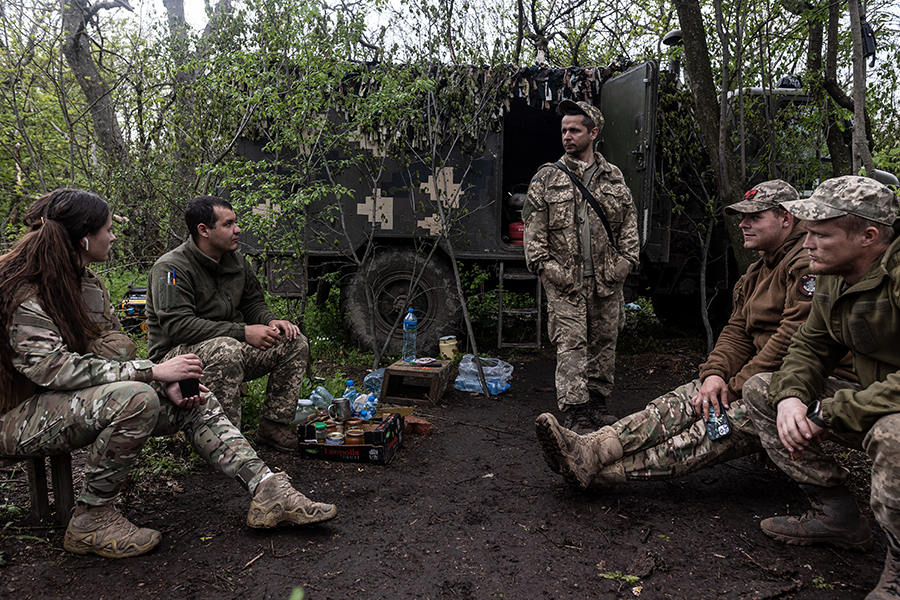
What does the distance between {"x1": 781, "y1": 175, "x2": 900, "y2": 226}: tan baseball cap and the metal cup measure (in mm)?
2604

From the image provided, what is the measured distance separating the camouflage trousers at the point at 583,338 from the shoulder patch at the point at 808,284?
1.43 meters

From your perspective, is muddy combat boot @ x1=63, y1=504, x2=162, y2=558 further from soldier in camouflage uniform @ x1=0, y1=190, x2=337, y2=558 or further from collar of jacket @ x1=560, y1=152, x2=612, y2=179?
collar of jacket @ x1=560, y1=152, x2=612, y2=179

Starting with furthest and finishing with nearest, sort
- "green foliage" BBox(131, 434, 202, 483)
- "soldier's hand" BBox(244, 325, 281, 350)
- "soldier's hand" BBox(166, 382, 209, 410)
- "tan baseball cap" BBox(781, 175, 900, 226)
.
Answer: "soldier's hand" BBox(244, 325, 281, 350) → "green foliage" BBox(131, 434, 202, 483) → "soldier's hand" BBox(166, 382, 209, 410) → "tan baseball cap" BBox(781, 175, 900, 226)

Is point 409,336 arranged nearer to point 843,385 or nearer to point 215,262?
point 215,262

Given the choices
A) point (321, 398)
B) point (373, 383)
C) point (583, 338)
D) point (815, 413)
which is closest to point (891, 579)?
point (815, 413)

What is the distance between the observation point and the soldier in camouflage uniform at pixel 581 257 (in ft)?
12.2

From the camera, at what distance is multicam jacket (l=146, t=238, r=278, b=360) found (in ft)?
10.0

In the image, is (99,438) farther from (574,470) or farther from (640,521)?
(640,521)

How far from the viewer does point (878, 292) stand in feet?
6.24

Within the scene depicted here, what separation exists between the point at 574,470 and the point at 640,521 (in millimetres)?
334

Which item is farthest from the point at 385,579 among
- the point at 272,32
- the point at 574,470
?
the point at 272,32

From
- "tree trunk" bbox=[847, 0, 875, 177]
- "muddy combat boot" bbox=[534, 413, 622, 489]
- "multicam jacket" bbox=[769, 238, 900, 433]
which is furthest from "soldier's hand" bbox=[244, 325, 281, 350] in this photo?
"tree trunk" bbox=[847, 0, 875, 177]

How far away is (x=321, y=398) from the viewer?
13.2 ft

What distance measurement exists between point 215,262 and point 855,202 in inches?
114
